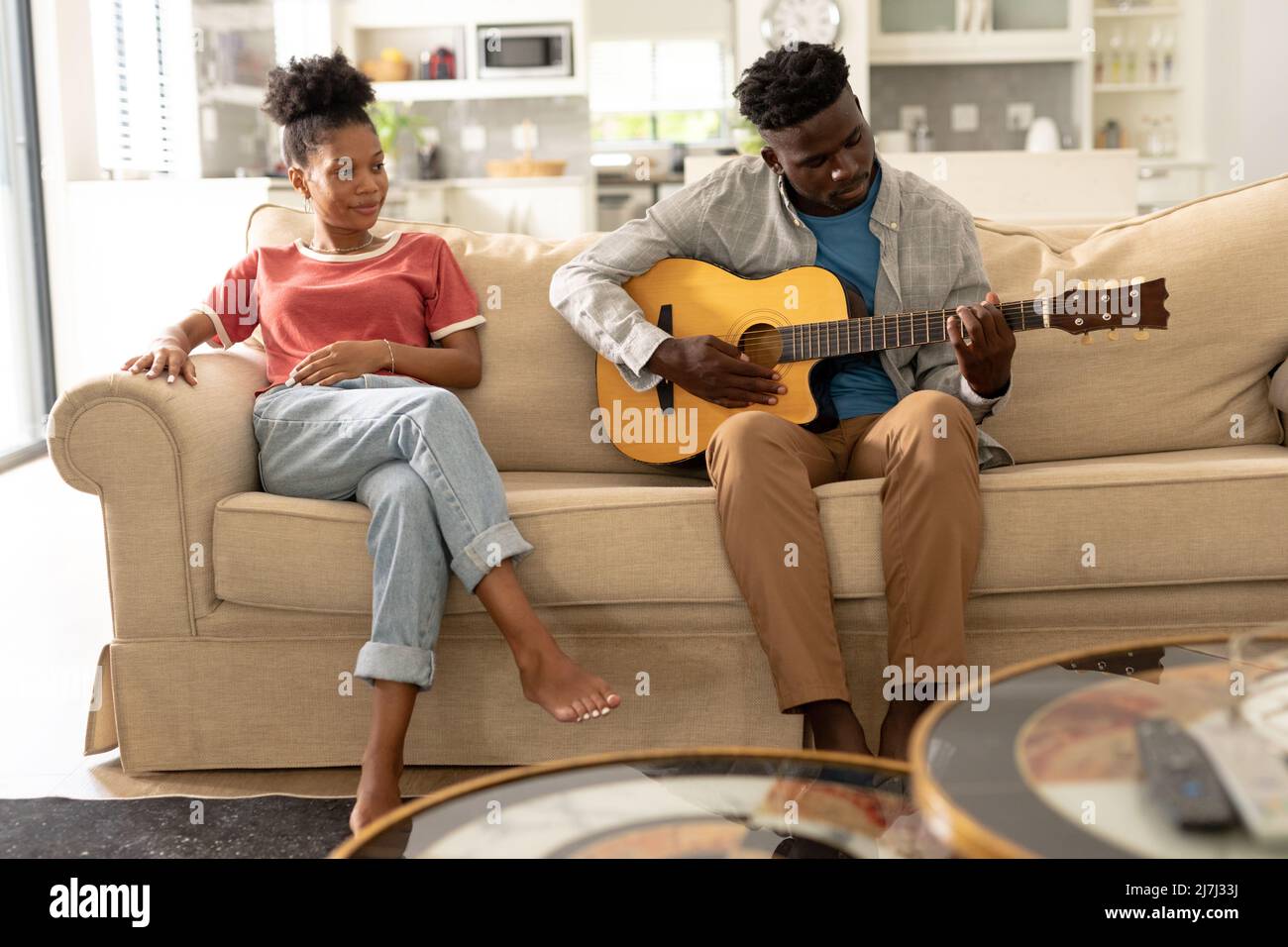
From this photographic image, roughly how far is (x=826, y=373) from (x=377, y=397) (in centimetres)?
69

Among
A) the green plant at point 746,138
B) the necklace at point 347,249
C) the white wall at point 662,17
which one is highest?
the white wall at point 662,17

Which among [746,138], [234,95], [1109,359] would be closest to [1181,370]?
[1109,359]

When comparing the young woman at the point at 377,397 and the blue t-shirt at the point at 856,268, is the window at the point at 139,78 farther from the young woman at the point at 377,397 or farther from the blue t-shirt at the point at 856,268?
the blue t-shirt at the point at 856,268

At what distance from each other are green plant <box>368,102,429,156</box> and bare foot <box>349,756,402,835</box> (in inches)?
175

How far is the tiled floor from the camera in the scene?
5.94ft

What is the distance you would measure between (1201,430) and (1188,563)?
0.45 metres

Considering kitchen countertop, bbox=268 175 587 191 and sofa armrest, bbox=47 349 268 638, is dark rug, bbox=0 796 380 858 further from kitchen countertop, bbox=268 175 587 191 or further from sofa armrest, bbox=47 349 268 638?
kitchen countertop, bbox=268 175 587 191

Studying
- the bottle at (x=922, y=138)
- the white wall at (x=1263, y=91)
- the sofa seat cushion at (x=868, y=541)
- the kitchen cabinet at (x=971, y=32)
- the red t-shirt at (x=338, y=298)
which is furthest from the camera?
the bottle at (x=922, y=138)

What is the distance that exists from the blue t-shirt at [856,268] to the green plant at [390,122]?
4.01 metres

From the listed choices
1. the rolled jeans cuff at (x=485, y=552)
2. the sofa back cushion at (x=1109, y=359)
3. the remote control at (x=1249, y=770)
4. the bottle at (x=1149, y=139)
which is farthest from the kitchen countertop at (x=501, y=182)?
the remote control at (x=1249, y=770)

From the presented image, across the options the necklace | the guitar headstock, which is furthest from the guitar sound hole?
the necklace

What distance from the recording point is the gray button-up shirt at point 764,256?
196 cm

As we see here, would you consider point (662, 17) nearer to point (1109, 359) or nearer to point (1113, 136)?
point (1113, 136)

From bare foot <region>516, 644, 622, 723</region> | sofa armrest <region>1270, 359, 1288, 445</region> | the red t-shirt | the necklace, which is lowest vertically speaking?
bare foot <region>516, 644, 622, 723</region>
